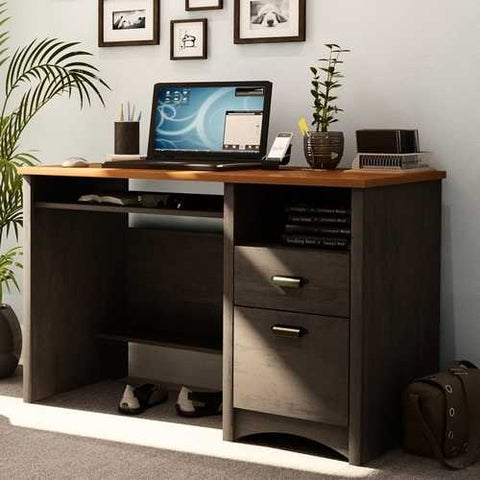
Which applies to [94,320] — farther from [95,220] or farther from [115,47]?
[115,47]

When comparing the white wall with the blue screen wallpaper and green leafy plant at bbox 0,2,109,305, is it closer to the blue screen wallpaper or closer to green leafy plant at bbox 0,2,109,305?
the blue screen wallpaper

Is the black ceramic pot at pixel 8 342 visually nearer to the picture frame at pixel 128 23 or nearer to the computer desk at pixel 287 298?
the computer desk at pixel 287 298

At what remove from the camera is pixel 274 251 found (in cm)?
299

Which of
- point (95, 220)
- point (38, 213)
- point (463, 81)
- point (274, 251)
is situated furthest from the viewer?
point (95, 220)

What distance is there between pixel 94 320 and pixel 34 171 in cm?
67

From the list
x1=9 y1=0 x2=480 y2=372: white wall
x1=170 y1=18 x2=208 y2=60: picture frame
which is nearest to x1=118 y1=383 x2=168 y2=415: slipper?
x1=9 y1=0 x2=480 y2=372: white wall

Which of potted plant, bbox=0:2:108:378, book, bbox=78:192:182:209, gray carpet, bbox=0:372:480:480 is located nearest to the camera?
gray carpet, bbox=0:372:480:480

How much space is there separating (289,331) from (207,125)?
0.89 meters

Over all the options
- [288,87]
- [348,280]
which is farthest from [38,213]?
[348,280]

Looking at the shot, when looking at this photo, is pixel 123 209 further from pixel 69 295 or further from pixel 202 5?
pixel 202 5

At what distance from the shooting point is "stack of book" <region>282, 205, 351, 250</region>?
298 cm

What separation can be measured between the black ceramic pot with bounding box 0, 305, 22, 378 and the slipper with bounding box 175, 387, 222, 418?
793mm

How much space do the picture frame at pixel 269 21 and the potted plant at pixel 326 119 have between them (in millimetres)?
147

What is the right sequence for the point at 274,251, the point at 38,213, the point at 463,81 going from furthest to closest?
the point at 38,213, the point at 463,81, the point at 274,251
